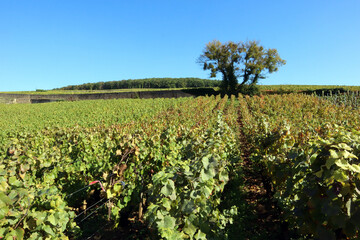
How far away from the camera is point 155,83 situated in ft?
327

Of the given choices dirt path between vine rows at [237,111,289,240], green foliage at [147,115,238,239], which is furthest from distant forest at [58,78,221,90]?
green foliage at [147,115,238,239]

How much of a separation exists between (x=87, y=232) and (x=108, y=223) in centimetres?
43

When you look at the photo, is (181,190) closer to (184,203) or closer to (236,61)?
(184,203)

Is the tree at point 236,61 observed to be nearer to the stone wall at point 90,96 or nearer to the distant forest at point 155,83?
the stone wall at point 90,96

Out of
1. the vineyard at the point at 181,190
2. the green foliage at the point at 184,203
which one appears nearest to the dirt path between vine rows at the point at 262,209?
the vineyard at the point at 181,190

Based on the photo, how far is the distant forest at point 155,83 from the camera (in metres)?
95.5

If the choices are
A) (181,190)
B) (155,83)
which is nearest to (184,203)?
(181,190)

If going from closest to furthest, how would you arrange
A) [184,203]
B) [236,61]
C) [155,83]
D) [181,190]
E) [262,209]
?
[184,203] → [181,190] → [262,209] → [236,61] → [155,83]

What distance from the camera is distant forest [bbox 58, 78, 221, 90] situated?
95.5 m

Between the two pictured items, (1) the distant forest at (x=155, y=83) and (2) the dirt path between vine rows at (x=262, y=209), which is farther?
(1) the distant forest at (x=155, y=83)

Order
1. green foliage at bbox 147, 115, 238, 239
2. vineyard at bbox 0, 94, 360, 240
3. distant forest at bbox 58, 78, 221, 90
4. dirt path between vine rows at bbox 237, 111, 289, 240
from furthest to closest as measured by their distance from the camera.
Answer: distant forest at bbox 58, 78, 221, 90
dirt path between vine rows at bbox 237, 111, 289, 240
green foliage at bbox 147, 115, 238, 239
vineyard at bbox 0, 94, 360, 240

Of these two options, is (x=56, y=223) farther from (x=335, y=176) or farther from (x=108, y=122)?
(x=108, y=122)

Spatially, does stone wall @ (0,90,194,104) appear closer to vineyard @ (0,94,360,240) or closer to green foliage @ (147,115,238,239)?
vineyard @ (0,94,360,240)

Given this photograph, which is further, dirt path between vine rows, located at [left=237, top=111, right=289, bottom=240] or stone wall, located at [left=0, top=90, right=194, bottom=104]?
stone wall, located at [left=0, top=90, right=194, bottom=104]
